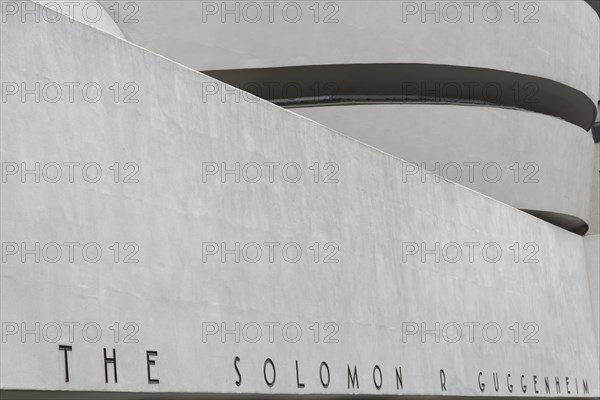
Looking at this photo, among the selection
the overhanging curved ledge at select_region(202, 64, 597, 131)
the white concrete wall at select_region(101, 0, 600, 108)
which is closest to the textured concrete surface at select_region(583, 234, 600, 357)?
the overhanging curved ledge at select_region(202, 64, 597, 131)

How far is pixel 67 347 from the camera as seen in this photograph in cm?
710

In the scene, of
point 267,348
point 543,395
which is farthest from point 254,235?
point 543,395


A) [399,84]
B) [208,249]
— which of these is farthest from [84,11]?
[399,84]

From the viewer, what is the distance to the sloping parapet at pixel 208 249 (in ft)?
23.5

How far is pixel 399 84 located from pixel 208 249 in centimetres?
910

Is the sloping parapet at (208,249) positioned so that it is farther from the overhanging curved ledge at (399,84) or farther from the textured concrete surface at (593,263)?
the textured concrete surface at (593,263)

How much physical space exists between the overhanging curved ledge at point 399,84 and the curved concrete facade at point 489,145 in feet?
1.49

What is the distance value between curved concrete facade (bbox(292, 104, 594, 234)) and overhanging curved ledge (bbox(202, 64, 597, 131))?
453 mm

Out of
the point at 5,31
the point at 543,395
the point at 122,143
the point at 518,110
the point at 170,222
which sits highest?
the point at 518,110

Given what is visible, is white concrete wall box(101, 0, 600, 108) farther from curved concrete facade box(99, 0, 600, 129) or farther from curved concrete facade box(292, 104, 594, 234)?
curved concrete facade box(292, 104, 594, 234)

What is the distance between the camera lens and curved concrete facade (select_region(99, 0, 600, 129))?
16.3m

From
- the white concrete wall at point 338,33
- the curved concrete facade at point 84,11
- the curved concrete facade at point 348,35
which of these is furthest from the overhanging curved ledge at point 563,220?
the curved concrete facade at point 84,11

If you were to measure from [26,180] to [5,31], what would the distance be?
99 cm

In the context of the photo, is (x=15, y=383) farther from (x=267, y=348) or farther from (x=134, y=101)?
(x=267, y=348)
